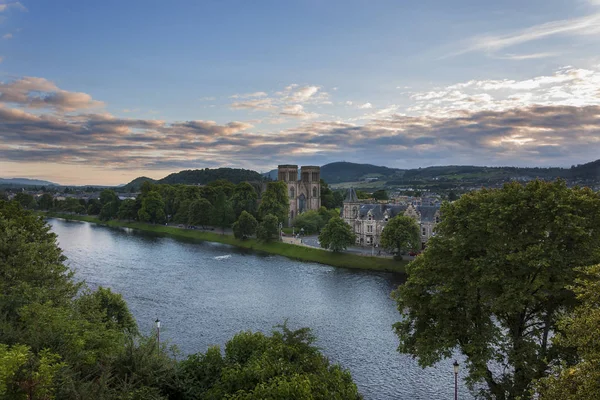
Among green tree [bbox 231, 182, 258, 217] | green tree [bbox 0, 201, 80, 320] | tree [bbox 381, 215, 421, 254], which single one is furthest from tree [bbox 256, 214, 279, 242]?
green tree [bbox 0, 201, 80, 320]

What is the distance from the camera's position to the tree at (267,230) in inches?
4254

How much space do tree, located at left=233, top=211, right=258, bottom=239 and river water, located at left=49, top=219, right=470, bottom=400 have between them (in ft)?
34.8

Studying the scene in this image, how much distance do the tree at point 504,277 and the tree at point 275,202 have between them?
9302 cm

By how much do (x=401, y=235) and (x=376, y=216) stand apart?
19.2 metres

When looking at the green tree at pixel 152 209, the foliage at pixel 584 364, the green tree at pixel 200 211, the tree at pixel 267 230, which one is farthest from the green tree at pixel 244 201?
the foliage at pixel 584 364

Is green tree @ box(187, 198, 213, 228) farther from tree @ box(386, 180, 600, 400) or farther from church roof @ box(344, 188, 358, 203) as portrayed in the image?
tree @ box(386, 180, 600, 400)

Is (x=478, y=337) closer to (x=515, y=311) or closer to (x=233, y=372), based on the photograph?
(x=515, y=311)

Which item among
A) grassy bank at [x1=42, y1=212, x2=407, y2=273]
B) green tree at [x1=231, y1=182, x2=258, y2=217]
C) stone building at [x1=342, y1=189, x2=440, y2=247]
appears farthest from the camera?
green tree at [x1=231, y1=182, x2=258, y2=217]

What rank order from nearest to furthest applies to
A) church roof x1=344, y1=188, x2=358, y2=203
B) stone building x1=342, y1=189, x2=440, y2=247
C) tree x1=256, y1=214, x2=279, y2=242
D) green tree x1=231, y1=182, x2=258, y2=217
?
1. stone building x1=342, y1=189, x2=440, y2=247
2. church roof x1=344, y1=188, x2=358, y2=203
3. tree x1=256, y1=214, x2=279, y2=242
4. green tree x1=231, y1=182, x2=258, y2=217

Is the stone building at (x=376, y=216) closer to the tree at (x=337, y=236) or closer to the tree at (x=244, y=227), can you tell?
the tree at (x=337, y=236)

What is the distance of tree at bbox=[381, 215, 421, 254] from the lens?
79.5m

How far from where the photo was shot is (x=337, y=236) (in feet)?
291

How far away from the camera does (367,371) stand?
123ft

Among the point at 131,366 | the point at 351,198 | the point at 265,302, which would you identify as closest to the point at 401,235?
the point at 351,198
